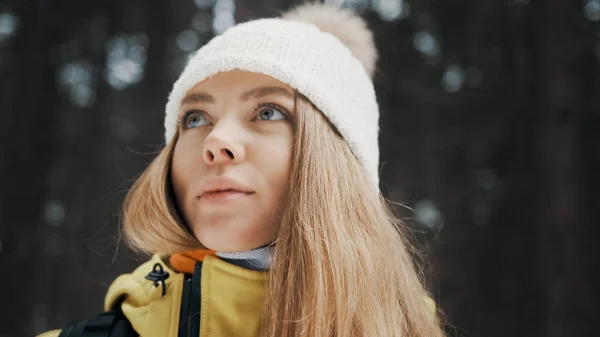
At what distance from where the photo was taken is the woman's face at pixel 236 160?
87cm

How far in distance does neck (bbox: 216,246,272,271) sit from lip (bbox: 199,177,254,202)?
101 mm

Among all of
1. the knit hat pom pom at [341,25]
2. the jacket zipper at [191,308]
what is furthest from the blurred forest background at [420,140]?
the jacket zipper at [191,308]

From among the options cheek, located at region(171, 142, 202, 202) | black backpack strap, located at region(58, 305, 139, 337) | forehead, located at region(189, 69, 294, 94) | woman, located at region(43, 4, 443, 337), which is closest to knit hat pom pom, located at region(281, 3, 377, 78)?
woman, located at region(43, 4, 443, 337)

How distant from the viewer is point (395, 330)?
91 centimetres

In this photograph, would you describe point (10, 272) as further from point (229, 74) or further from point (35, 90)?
point (229, 74)

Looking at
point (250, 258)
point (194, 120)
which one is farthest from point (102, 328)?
point (194, 120)

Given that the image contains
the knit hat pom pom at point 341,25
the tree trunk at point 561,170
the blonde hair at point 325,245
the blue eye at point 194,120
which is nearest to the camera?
the blonde hair at point 325,245

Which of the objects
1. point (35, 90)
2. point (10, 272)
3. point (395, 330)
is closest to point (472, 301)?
point (395, 330)

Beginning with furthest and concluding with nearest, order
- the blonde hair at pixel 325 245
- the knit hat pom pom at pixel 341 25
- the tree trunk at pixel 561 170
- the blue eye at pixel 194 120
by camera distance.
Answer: the tree trunk at pixel 561 170 → the knit hat pom pom at pixel 341 25 → the blue eye at pixel 194 120 → the blonde hair at pixel 325 245

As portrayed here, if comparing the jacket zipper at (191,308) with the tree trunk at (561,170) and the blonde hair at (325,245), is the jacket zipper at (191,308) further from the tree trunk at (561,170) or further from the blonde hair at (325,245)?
the tree trunk at (561,170)

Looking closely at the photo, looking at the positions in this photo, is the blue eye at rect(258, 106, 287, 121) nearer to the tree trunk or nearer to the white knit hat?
the white knit hat

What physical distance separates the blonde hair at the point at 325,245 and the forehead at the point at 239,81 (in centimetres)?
6

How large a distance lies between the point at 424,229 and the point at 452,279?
0.18m

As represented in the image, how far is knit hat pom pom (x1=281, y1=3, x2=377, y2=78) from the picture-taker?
1.21 meters
